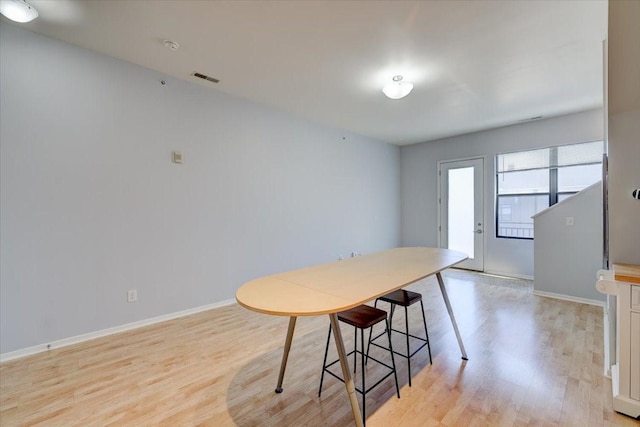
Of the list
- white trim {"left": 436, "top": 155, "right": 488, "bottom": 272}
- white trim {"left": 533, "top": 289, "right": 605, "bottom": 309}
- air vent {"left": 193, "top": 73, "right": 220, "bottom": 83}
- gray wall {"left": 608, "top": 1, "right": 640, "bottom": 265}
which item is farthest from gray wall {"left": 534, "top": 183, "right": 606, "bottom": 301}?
air vent {"left": 193, "top": 73, "right": 220, "bottom": 83}

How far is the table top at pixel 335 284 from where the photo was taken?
1.33 m

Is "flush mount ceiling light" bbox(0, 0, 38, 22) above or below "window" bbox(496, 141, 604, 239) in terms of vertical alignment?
above

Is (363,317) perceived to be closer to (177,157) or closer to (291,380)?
(291,380)

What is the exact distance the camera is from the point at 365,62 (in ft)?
9.41

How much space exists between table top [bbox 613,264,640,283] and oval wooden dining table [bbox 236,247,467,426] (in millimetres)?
927

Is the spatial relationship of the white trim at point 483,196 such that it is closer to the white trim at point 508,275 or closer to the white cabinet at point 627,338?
the white trim at point 508,275

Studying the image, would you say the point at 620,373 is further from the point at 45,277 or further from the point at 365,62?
the point at 45,277

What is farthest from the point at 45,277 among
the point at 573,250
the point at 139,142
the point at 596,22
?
the point at 573,250

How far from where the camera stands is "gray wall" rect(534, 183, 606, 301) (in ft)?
11.8

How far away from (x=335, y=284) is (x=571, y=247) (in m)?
3.92

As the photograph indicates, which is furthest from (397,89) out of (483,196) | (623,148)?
(483,196)

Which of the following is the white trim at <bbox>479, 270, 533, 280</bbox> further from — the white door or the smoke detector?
the smoke detector

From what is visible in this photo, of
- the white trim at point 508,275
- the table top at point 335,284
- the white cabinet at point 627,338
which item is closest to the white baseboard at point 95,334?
the table top at point 335,284

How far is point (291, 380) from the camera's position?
6.87 ft
